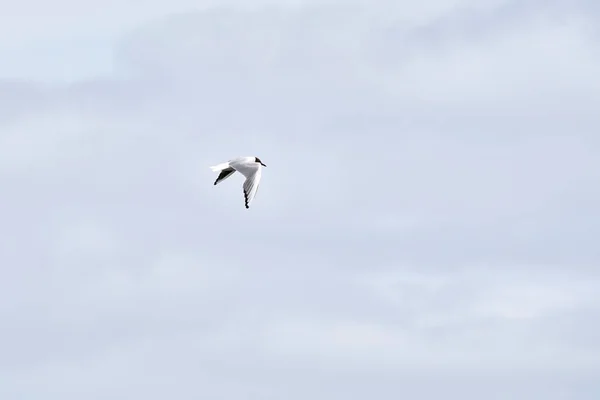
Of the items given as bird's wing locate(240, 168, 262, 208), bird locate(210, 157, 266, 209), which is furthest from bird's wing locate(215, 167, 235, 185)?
bird's wing locate(240, 168, 262, 208)

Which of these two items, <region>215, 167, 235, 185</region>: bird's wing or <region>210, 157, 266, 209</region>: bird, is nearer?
<region>210, 157, 266, 209</region>: bird

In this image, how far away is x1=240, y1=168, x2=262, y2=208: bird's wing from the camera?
531ft

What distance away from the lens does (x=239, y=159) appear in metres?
168

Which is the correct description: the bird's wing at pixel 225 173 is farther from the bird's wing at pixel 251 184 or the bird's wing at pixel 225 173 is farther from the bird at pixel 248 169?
the bird's wing at pixel 251 184

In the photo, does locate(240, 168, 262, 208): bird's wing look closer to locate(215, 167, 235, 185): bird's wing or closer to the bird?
the bird

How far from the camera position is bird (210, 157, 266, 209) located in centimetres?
16275

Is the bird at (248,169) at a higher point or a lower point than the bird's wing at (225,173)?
lower

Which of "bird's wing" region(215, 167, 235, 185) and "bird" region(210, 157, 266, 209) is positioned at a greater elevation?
"bird's wing" region(215, 167, 235, 185)

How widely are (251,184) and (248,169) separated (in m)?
1.99

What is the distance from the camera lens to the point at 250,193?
16238cm

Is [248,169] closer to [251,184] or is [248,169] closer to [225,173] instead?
[251,184]

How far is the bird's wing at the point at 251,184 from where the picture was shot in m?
162

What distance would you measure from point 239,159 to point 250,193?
5.94 metres

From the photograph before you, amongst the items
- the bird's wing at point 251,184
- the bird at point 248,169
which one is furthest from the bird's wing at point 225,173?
the bird's wing at point 251,184
